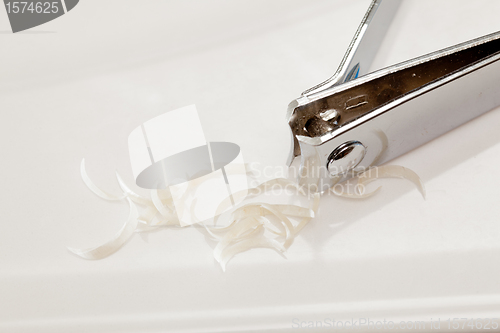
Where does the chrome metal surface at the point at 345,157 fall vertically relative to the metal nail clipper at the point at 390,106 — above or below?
below

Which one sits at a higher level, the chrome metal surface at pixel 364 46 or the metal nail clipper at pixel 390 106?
the chrome metal surface at pixel 364 46

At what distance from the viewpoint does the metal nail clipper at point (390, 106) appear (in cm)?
53

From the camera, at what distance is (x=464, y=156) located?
0.62 m

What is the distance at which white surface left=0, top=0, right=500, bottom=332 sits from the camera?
521mm

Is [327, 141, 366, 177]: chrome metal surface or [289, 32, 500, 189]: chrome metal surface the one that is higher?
[289, 32, 500, 189]: chrome metal surface

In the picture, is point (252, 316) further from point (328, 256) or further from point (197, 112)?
point (197, 112)

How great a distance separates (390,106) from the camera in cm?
52

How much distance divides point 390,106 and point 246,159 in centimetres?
22

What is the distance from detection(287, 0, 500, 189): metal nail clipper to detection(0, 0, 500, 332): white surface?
0.15 feet

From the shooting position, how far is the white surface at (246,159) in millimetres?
521

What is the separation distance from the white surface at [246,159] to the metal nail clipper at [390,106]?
0.15ft

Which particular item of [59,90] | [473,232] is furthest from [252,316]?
[59,90]

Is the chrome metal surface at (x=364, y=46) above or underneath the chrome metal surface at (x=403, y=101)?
above

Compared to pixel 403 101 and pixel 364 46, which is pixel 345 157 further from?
pixel 364 46
